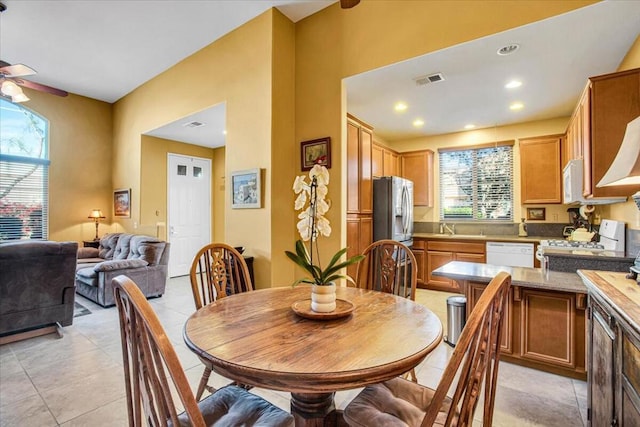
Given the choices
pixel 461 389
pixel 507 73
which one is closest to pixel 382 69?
pixel 507 73

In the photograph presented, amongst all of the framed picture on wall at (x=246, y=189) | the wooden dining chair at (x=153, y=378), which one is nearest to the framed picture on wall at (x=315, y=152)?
the framed picture on wall at (x=246, y=189)

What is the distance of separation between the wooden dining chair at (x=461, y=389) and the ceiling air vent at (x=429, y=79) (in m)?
2.77

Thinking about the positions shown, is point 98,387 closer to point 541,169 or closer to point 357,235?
point 357,235

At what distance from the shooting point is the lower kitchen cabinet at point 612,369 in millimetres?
1042

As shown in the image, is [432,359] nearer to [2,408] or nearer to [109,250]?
[2,408]

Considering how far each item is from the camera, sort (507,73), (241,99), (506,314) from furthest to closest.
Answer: (241,99)
(507,73)
(506,314)

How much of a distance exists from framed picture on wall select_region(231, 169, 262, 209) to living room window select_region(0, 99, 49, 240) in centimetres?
427

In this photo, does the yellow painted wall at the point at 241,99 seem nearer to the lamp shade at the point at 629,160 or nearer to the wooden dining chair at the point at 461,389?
the wooden dining chair at the point at 461,389

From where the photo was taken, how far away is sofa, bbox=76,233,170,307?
411cm

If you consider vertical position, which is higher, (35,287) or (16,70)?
(16,70)

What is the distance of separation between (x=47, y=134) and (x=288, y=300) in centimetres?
638

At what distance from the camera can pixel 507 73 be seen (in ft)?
10.4

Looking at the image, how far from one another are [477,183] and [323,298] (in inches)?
Result: 196

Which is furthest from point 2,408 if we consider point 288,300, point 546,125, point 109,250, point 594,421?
point 546,125
